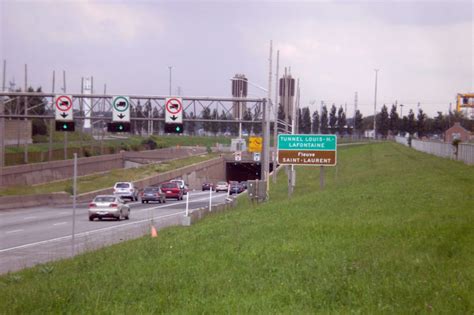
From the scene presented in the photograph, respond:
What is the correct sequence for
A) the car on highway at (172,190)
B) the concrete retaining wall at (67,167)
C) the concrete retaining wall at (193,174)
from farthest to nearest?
the concrete retaining wall at (193,174)
the car on highway at (172,190)
the concrete retaining wall at (67,167)

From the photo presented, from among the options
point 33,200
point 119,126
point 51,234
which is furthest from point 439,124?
point 51,234

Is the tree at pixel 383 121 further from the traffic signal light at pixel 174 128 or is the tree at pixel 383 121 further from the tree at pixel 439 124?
the traffic signal light at pixel 174 128

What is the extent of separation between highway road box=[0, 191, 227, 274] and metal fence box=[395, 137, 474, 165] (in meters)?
22.6

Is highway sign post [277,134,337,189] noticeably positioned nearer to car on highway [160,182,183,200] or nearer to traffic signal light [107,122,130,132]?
traffic signal light [107,122,130,132]

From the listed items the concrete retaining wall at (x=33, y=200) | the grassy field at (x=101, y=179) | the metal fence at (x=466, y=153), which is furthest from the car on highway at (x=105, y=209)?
the metal fence at (x=466, y=153)

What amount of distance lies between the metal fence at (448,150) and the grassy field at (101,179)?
92.3 ft

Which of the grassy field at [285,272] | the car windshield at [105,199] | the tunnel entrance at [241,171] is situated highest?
the grassy field at [285,272]

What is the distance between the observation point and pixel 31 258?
872 inches

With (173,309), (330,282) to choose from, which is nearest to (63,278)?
(173,309)

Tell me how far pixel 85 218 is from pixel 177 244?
25.0m

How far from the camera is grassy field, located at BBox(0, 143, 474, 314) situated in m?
10.1

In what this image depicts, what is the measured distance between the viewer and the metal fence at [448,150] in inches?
2041

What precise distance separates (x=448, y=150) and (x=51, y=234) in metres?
41.3

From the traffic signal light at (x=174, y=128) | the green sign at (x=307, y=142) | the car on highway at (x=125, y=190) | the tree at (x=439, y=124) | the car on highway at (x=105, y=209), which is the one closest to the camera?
the green sign at (x=307, y=142)
